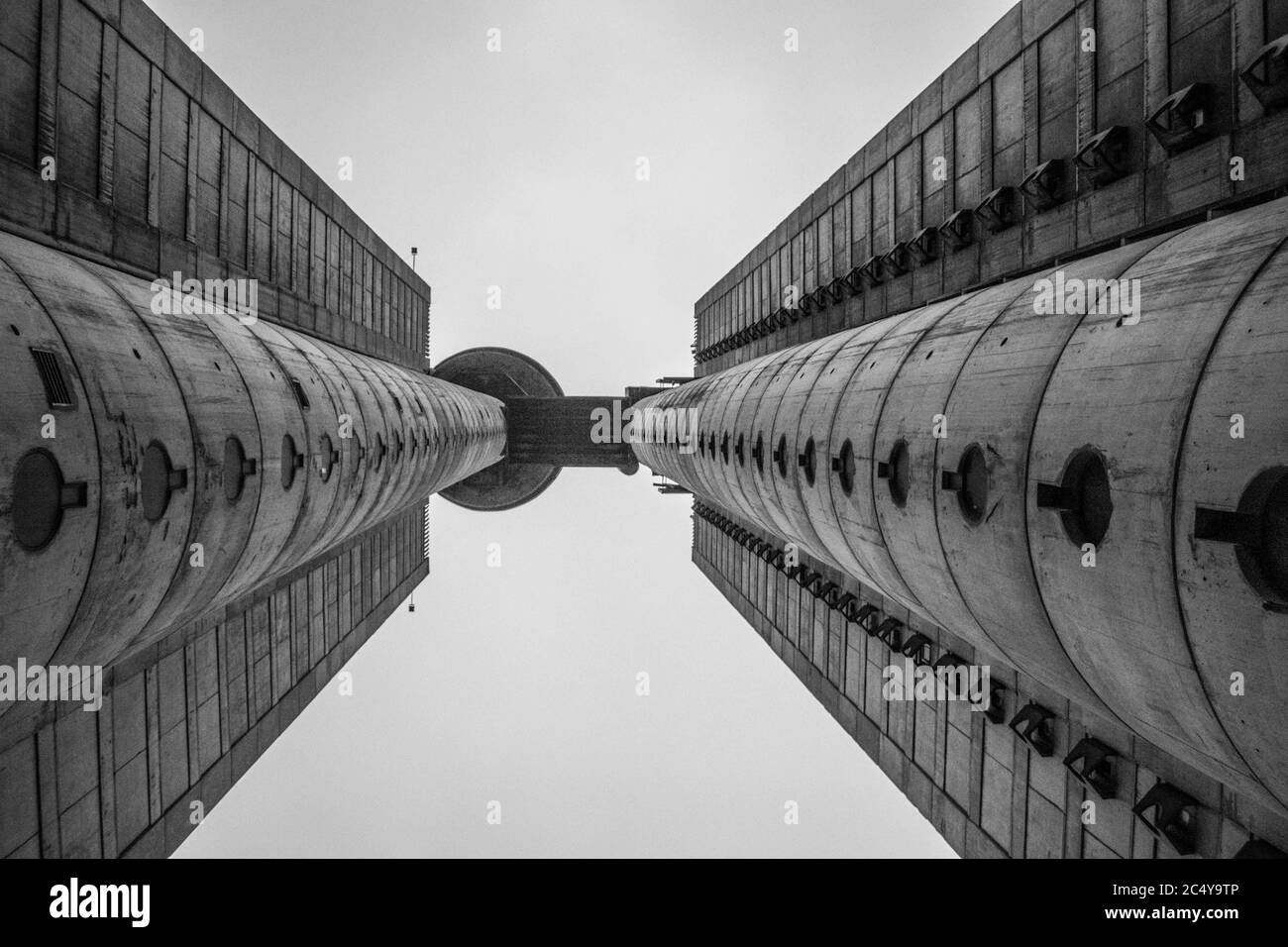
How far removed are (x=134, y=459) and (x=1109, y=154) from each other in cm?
1684

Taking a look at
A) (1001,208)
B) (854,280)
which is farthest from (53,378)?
(854,280)

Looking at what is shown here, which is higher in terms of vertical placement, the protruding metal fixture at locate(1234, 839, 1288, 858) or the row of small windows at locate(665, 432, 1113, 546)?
the row of small windows at locate(665, 432, 1113, 546)

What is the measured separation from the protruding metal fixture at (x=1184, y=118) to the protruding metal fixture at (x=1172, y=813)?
10.7m

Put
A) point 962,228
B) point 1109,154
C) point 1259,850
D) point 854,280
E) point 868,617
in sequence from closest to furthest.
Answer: point 1259,850 < point 1109,154 < point 962,228 < point 868,617 < point 854,280

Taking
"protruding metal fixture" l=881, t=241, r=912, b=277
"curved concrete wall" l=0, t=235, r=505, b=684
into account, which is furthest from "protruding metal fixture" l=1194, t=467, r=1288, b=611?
"protruding metal fixture" l=881, t=241, r=912, b=277

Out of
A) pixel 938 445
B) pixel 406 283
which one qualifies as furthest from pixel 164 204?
pixel 406 283

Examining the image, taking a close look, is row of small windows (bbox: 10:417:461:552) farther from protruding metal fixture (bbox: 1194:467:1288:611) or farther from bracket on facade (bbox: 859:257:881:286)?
bracket on facade (bbox: 859:257:881:286)

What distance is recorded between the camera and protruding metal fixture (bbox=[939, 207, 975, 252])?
59.7 feet

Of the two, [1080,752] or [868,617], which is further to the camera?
[868,617]

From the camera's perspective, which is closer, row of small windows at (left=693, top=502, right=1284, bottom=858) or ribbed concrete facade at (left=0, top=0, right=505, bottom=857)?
ribbed concrete facade at (left=0, top=0, right=505, bottom=857)

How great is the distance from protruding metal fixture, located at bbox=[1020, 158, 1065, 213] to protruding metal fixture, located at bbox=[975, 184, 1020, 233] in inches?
46.9

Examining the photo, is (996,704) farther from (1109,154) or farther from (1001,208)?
(1109,154)

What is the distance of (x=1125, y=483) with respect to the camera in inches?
254
